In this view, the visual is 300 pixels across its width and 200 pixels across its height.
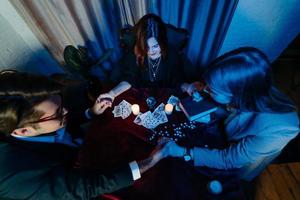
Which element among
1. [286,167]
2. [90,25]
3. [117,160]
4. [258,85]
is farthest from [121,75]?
[286,167]

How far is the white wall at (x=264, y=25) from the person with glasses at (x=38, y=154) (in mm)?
2024

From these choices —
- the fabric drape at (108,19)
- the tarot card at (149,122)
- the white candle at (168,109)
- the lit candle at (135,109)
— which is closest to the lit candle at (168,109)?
the white candle at (168,109)

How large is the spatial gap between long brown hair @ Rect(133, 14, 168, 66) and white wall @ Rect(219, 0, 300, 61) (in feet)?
3.26

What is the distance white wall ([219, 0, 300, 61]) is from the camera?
244 cm

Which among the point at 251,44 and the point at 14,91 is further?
the point at 251,44

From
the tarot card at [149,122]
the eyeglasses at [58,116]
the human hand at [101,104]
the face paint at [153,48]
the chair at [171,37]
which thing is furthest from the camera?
the chair at [171,37]

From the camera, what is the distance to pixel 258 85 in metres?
1.25

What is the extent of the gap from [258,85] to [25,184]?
1.46 metres

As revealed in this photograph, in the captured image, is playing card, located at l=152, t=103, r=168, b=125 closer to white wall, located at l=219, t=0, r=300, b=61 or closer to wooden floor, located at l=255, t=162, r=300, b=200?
wooden floor, located at l=255, t=162, r=300, b=200

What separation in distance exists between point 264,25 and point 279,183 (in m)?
1.87

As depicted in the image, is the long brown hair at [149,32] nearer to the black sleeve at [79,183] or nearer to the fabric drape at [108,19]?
the fabric drape at [108,19]

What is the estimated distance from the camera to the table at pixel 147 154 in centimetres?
143

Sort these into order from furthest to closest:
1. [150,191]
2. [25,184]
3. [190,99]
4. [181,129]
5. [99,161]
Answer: [190,99] < [181,129] < [99,161] < [150,191] < [25,184]

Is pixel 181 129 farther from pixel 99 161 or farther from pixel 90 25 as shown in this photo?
pixel 90 25
